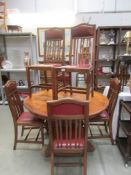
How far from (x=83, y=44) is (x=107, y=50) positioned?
7.83 feet

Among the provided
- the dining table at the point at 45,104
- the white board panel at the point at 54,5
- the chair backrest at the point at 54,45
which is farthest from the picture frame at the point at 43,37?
the dining table at the point at 45,104

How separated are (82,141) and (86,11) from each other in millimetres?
3667

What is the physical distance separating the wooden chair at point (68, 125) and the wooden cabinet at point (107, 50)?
294cm

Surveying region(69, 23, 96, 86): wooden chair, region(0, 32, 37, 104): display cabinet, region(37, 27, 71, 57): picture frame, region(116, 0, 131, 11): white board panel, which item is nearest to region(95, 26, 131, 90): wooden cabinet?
region(116, 0, 131, 11): white board panel

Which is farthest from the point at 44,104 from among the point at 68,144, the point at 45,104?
the point at 68,144

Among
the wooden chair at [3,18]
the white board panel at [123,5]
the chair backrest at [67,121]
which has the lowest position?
the chair backrest at [67,121]

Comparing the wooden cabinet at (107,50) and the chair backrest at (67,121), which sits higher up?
the wooden cabinet at (107,50)

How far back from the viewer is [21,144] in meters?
2.60

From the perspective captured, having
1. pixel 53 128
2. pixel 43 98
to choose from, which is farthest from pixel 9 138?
pixel 53 128

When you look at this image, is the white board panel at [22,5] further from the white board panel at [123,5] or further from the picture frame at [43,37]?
the white board panel at [123,5]

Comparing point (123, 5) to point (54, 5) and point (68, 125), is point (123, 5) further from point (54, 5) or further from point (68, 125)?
point (68, 125)

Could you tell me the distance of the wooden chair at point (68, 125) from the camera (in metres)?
1.50

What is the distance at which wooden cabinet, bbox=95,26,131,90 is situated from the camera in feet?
14.2

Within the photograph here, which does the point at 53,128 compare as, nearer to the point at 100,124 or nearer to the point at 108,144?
the point at 108,144
